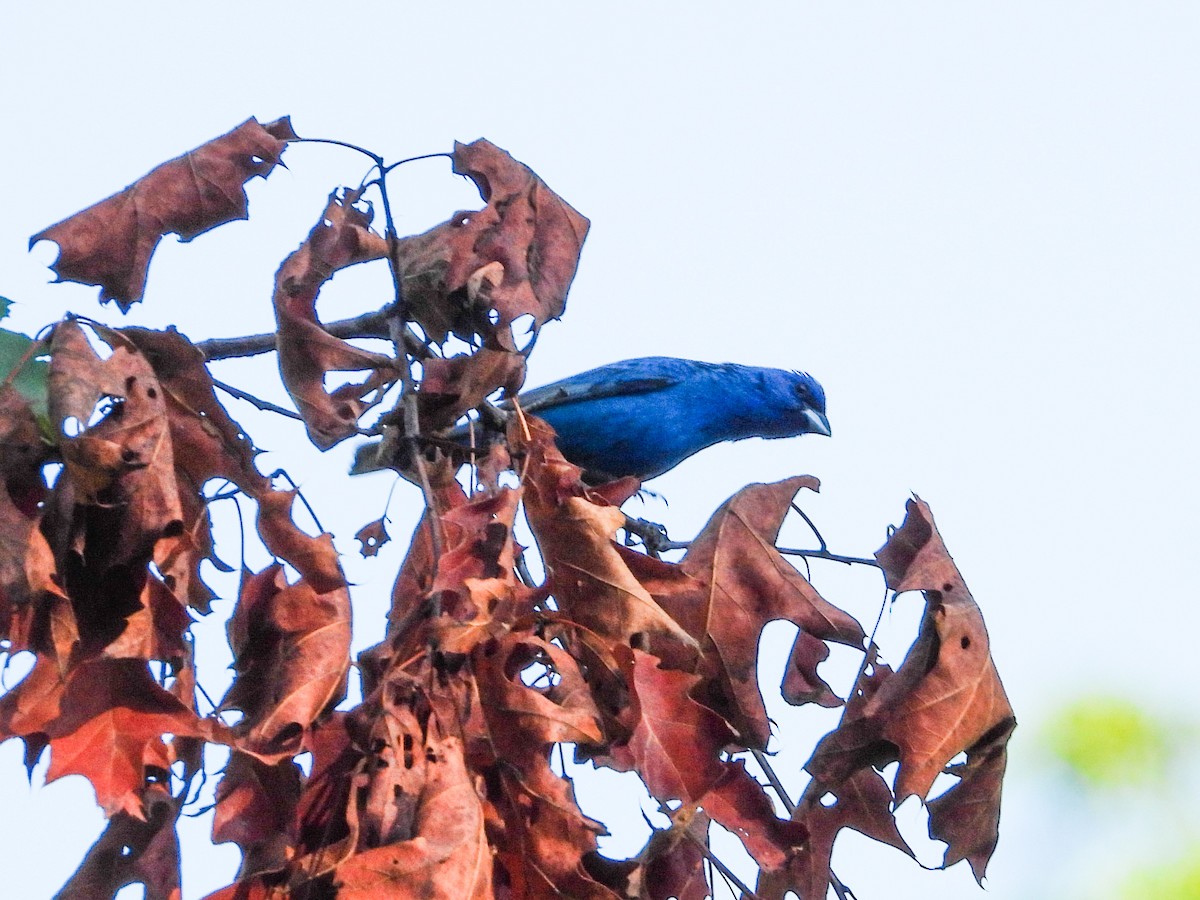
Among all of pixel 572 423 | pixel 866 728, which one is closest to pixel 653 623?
pixel 866 728

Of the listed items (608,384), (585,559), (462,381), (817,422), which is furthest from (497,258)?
(817,422)

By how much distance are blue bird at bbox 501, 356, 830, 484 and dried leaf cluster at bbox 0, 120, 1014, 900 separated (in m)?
5.42

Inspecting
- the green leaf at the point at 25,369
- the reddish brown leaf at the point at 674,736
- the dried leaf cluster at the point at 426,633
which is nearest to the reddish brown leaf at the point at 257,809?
the dried leaf cluster at the point at 426,633

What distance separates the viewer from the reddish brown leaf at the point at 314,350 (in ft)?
11.9

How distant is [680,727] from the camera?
3242mm

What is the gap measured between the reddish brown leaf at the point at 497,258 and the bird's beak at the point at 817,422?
7631 millimetres

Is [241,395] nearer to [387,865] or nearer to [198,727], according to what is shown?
[198,727]

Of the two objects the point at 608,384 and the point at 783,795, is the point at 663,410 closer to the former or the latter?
the point at 608,384

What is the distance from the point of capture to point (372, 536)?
4.29 m

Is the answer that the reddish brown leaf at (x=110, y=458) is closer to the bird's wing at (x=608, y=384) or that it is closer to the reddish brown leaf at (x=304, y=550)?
the reddish brown leaf at (x=304, y=550)

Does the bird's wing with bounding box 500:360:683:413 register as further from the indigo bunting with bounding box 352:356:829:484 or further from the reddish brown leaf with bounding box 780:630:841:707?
the reddish brown leaf with bounding box 780:630:841:707

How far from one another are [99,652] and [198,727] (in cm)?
24

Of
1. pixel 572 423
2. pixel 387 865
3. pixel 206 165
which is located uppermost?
pixel 572 423

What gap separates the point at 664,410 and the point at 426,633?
25.4 feet
